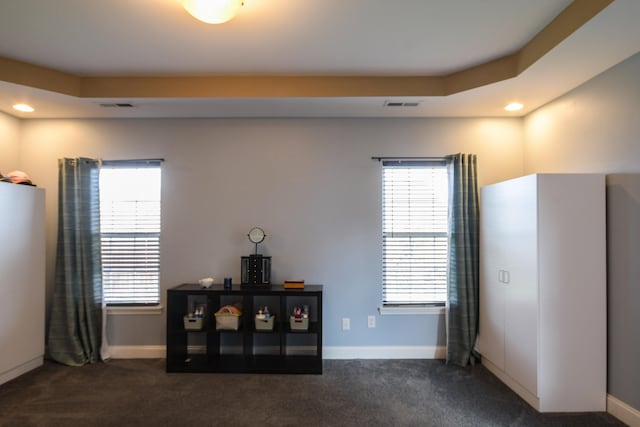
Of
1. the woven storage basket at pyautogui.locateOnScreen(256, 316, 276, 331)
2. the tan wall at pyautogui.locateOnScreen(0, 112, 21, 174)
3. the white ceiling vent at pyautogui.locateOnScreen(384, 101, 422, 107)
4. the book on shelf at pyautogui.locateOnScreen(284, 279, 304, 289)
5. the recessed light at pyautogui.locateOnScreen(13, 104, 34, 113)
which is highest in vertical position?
the white ceiling vent at pyautogui.locateOnScreen(384, 101, 422, 107)

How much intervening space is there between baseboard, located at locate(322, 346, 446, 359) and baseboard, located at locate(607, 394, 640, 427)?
124 centimetres

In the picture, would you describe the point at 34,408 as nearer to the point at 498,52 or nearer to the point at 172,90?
the point at 172,90

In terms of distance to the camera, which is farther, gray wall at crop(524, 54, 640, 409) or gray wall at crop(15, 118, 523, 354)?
gray wall at crop(15, 118, 523, 354)

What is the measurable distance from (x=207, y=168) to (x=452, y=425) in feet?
9.78

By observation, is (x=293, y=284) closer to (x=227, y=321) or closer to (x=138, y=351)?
(x=227, y=321)

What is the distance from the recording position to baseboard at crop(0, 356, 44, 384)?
271 centimetres

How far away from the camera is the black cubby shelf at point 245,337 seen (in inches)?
115

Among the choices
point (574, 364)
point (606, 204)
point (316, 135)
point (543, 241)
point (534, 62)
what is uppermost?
point (534, 62)

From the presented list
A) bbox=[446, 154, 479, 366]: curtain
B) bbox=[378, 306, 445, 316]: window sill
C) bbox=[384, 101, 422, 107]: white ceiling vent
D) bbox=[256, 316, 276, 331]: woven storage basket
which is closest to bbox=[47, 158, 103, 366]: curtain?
bbox=[256, 316, 276, 331]: woven storage basket

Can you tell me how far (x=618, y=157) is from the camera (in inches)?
88.5

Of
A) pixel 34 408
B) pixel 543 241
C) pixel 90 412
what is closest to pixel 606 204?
pixel 543 241

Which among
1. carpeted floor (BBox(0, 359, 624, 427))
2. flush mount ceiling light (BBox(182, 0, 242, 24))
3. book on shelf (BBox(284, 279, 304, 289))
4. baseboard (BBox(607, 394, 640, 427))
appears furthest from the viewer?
book on shelf (BBox(284, 279, 304, 289))

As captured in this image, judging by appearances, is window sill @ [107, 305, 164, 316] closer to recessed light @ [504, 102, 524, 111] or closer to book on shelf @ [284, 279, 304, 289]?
book on shelf @ [284, 279, 304, 289]

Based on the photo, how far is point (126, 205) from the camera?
10.8 ft
